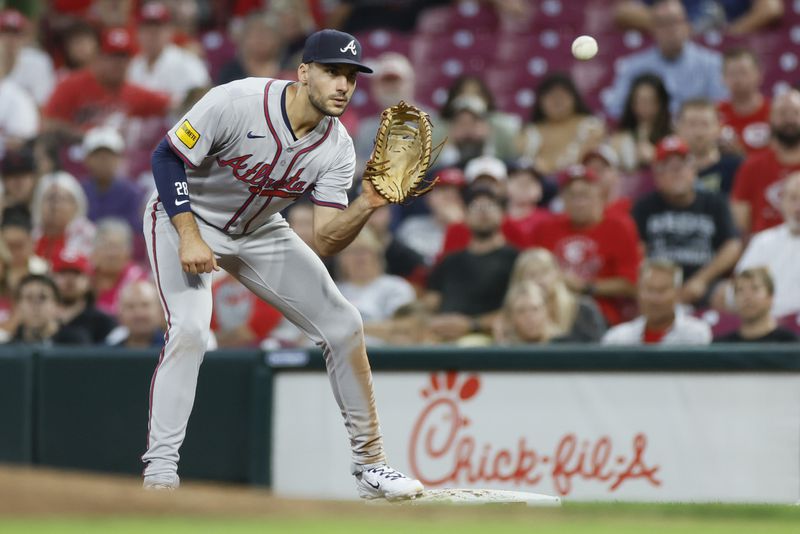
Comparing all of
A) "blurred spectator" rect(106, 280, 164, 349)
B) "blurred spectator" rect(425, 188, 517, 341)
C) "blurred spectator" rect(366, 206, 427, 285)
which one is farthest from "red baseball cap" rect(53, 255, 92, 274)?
"blurred spectator" rect(425, 188, 517, 341)

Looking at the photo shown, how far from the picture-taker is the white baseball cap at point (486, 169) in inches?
338

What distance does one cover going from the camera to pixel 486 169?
8.59 metres

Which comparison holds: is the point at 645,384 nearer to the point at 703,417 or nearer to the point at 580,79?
the point at 703,417

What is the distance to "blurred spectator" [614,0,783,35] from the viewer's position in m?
10.1

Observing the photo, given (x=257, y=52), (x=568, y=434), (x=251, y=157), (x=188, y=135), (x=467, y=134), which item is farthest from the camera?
(x=257, y=52)

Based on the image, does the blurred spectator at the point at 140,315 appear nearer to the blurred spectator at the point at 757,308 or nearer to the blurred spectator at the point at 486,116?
the blurred spectator at the point at 486,116

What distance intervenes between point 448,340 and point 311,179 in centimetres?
290

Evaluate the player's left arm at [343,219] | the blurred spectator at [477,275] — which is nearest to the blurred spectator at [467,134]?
the blurred spectator at [477,275]

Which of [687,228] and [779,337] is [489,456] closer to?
[779,337]

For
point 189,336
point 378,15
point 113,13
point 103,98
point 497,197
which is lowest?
point 189,336

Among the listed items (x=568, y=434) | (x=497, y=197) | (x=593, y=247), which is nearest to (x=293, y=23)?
(x=497, y=197)

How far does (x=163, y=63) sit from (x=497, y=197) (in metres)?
4.14

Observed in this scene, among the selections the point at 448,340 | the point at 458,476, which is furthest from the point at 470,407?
the point at 448,340

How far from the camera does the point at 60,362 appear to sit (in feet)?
25.7
